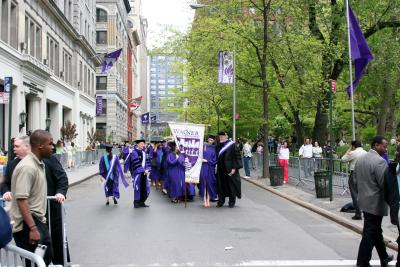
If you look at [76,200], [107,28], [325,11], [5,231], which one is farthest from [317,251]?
[107,28]

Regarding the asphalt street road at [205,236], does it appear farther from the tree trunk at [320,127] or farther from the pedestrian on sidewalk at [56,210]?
the tree trunk at [320,127]

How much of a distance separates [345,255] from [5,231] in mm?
6143

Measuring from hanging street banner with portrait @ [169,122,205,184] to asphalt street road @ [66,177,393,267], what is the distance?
902mm

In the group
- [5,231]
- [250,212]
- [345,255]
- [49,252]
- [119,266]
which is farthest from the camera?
[250,212]

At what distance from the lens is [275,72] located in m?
27.7

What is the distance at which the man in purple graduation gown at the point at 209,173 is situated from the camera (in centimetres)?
1511

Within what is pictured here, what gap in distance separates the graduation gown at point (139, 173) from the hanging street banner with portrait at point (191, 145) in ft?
3.49

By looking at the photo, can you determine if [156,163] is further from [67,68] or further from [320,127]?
[67,68]

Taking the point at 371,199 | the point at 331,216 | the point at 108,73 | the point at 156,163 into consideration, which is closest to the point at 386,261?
the point at 371,199

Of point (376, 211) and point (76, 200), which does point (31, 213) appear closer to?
point (376, 211)

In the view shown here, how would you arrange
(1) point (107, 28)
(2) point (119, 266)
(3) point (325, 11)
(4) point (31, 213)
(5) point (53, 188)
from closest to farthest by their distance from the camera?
(4) point (31, 213) < (5) point (53, 188) < (2) point (119, 266) < (3) point (325, 11) < (1) point (107, 28)

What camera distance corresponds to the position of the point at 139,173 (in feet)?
48.6

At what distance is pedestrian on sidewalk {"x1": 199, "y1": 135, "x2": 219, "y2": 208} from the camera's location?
1510 cm

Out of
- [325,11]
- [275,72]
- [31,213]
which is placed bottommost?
[31,213]
